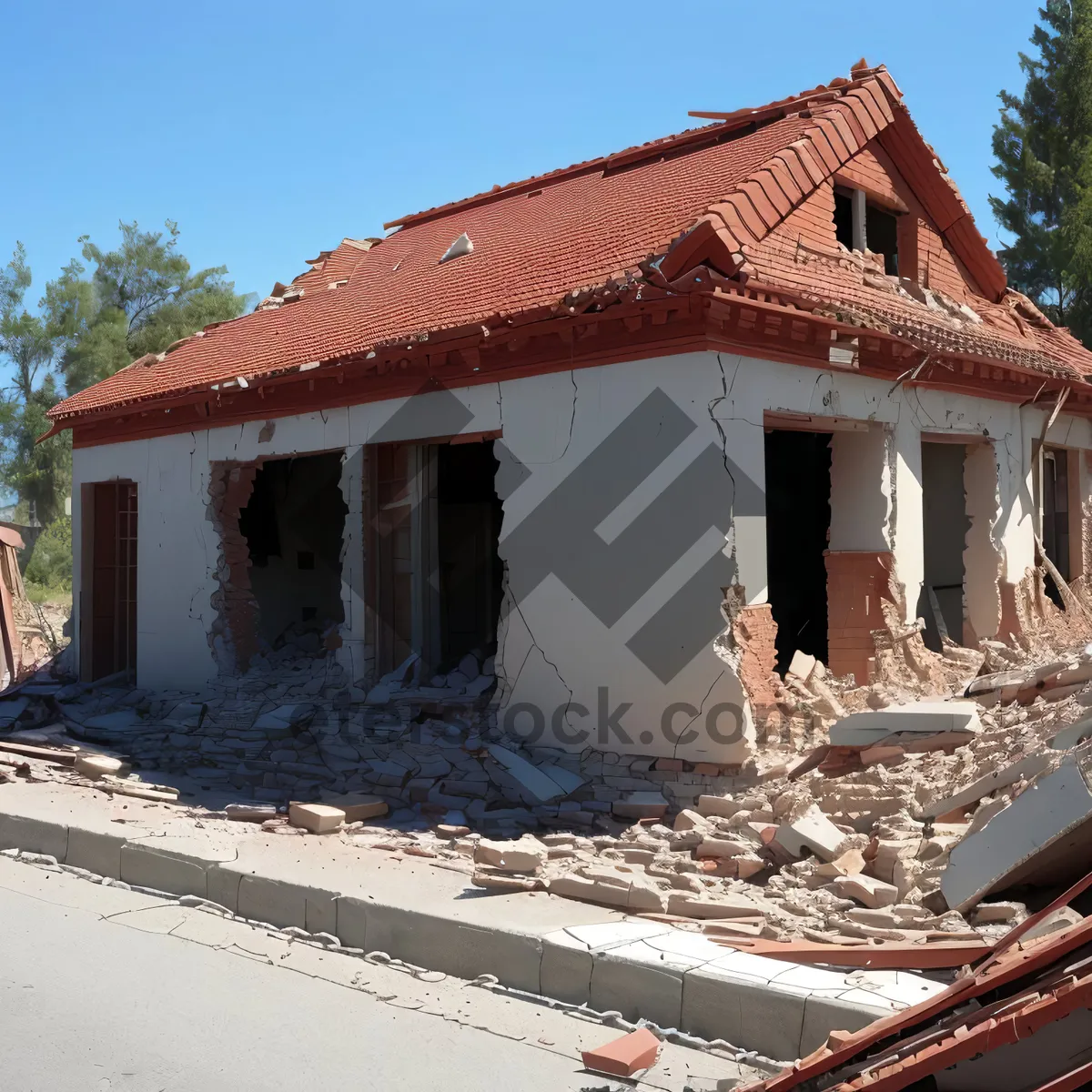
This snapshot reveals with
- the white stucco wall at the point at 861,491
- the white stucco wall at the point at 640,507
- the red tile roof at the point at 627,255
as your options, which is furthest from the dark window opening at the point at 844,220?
the white stucco wall at the point at 861,491

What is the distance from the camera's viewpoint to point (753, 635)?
8047 millimetres

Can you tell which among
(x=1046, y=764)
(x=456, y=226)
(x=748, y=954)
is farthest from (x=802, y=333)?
(x=456, y=226)

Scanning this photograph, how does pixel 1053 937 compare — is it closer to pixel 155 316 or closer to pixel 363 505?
pixel 363 505

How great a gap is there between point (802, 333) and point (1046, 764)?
409cm

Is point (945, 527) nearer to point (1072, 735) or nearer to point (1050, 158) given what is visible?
point (1072, 735)

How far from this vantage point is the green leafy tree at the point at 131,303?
3597cm

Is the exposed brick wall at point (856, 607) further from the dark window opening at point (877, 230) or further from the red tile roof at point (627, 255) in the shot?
the dark window opening at point (877, 230)

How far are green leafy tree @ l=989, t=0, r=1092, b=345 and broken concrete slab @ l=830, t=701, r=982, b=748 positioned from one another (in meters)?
17.7

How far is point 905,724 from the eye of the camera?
23.2 feet

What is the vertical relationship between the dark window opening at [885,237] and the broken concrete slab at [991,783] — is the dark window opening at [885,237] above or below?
above

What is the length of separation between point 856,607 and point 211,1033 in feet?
21.9

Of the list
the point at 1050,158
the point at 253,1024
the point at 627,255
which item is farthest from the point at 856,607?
the point at 1050,158

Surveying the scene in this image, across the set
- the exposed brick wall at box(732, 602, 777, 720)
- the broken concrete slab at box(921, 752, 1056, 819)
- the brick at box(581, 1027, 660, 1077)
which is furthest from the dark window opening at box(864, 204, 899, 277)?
the brick at box(581, 1027, 660, 1077)

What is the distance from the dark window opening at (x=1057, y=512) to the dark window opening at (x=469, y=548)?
6.53 metres
